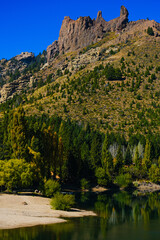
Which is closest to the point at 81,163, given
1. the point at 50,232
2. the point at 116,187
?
the point at 116,187

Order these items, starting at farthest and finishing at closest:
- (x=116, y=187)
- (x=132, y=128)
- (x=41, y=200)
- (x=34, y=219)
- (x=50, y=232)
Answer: (x=132, y=128) → (x=116, y=187) → (x=41, y=200) → (x=34, y=219) → (x=50, y=232)

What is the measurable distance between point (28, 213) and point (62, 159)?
3724cm

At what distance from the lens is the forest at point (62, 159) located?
60713 millimetres

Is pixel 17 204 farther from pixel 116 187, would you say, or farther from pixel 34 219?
pixel 116 187

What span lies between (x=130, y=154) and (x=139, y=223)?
80284mm

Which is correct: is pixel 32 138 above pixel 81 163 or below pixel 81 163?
above

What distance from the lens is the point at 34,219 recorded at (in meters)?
39.8

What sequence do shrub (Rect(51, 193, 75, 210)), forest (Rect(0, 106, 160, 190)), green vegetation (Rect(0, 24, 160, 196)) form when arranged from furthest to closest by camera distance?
green vegetation (Rect(0, 24, 160, 196)) < forest (Rect(0, 106, 160, 190)) < shrub (Rect(51, 193, 75, 210))

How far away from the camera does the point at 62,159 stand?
80.4 metres

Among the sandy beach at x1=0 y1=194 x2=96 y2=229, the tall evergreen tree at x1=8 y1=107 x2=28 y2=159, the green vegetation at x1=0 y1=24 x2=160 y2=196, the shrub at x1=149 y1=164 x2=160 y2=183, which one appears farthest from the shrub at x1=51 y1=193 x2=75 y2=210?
the shrub at x1=149 y1=164 x2=160 y2=183

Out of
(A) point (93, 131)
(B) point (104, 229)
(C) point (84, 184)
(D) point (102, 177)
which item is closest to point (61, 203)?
(B) point (104, 229)

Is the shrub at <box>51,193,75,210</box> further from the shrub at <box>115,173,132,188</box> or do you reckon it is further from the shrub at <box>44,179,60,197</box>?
the shrub at <box>115,173,132,188</box>

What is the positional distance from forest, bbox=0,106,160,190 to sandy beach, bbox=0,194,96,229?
Result: 239 inches

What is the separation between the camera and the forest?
60.7 m
